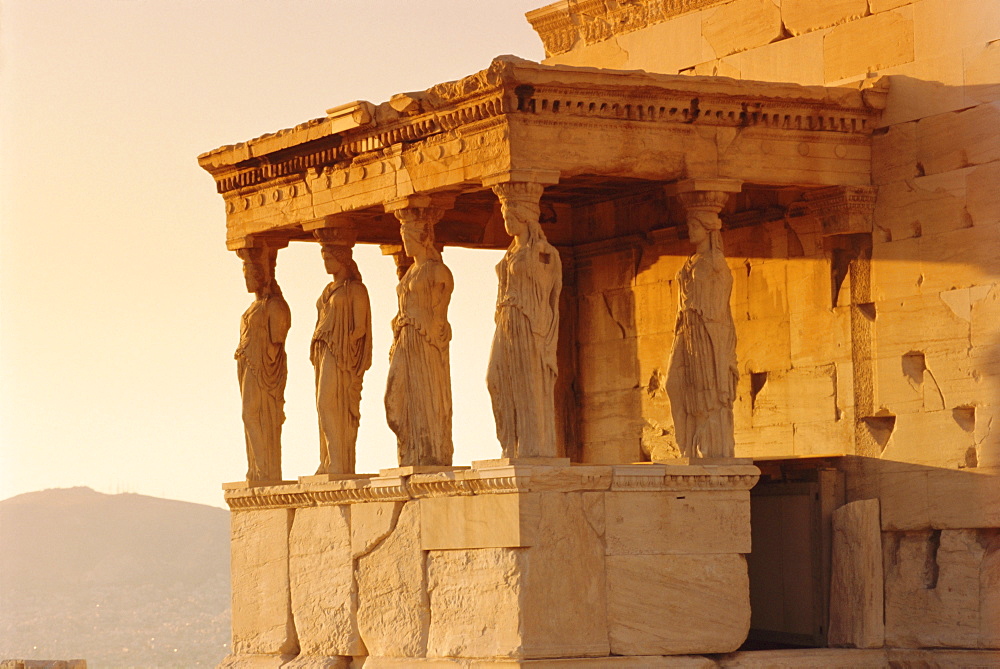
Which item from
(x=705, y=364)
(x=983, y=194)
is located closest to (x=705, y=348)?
(x=705, y=364)

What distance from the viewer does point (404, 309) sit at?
16547mm

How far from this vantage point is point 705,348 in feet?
53.0

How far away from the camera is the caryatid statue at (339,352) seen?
17.6 metres

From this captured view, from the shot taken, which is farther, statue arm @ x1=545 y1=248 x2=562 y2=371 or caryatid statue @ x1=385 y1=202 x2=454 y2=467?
caryatid statue @ x1=385 y1=202 x2=454 y2=467

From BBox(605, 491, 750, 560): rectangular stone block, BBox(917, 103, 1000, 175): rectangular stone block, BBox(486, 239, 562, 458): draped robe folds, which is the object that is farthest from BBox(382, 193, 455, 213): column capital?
BBox(917, 103, 1000, 175): rectangular stone block

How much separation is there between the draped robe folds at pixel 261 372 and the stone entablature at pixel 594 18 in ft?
9.92

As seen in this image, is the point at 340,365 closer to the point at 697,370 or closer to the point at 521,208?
the point at 521,208

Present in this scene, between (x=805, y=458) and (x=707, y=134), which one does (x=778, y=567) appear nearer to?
(x=805, y=458)

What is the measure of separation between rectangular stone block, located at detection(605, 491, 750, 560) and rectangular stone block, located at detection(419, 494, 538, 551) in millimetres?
560

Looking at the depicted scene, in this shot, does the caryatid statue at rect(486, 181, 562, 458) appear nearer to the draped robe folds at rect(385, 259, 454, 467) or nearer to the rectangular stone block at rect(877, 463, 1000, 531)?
the draped robe folds at rect(385, 259, 454, 467)

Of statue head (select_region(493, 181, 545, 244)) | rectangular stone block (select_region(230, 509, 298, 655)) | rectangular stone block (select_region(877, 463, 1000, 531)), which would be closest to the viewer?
statue head (select_region(493, 181, 545, 244))

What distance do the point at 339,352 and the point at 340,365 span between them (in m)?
0.09

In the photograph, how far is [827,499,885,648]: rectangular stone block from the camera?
16.5m

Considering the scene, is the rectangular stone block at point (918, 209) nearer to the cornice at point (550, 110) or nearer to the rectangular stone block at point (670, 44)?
the cornice at point (550, 110)
